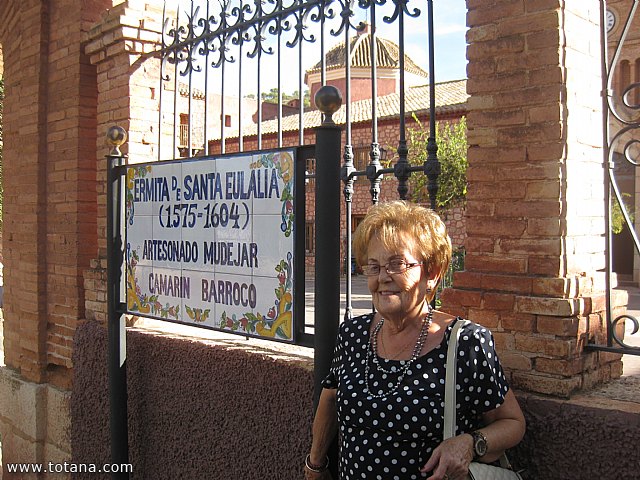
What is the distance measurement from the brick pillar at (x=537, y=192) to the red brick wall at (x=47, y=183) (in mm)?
3282

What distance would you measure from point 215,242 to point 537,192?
59.9 inches

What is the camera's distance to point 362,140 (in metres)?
22.1

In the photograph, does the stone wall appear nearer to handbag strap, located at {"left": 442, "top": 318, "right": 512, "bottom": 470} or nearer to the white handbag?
the white handbag

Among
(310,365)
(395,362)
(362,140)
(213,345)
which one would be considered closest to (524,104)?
(395,362)

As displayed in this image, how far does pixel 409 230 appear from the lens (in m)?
2.15

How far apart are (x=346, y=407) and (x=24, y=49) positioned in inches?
186

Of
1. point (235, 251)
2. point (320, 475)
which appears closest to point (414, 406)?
point (320, 475)

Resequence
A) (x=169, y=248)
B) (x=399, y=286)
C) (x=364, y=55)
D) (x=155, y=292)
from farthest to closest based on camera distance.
A: (x=364, y=55) → (x=155, y=292) → (x=169, y=248) → (x=399, y=286)

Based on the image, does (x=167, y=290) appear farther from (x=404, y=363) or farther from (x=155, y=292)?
(x=404, y=363)

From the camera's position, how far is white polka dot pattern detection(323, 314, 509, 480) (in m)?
1.97

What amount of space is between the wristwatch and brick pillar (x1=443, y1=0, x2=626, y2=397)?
505mm

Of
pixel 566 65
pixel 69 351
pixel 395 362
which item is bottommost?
pixel 69 351

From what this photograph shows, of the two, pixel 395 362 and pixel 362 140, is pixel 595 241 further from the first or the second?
pixel 362 140

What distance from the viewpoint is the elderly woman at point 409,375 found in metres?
1.97
